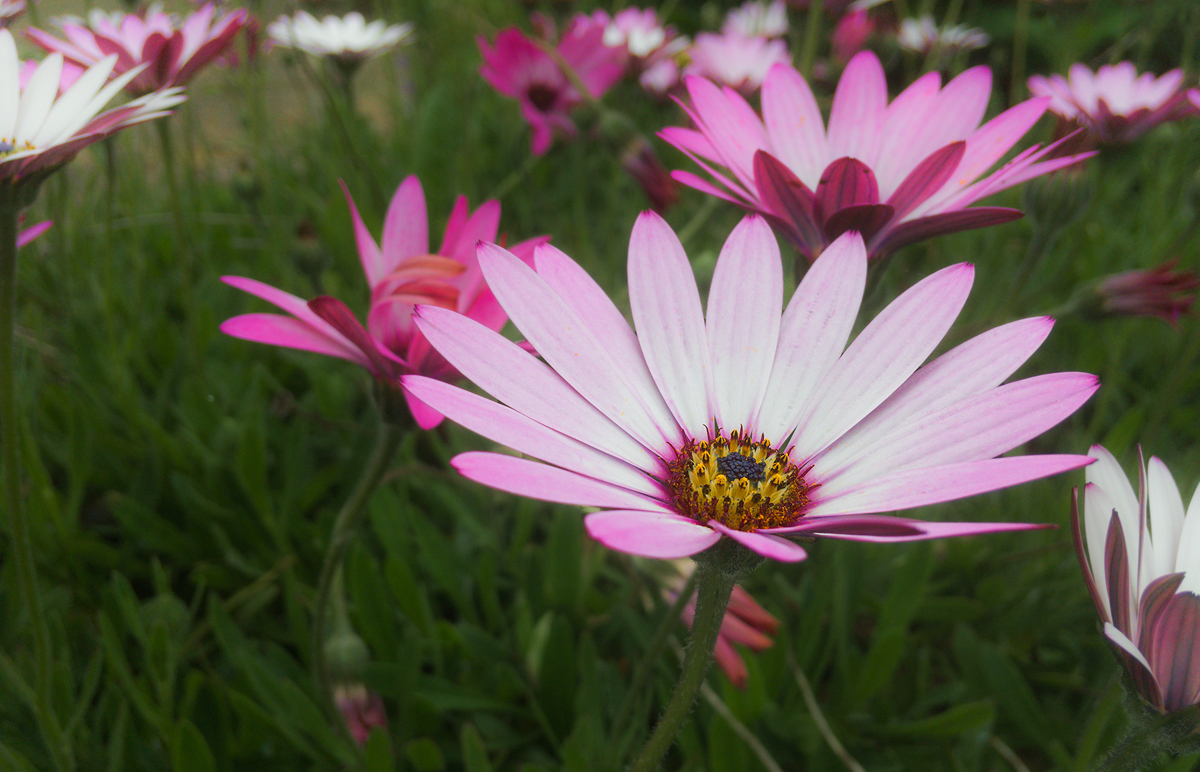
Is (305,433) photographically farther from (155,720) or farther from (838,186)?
(838,186)

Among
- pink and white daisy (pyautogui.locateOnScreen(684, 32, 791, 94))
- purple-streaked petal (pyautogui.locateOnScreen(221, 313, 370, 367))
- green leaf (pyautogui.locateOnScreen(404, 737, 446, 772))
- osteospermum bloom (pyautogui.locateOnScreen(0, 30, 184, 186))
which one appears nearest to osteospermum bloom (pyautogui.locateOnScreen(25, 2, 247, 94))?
osteospermum bloom (pyautogui.locateOnScreen(0, 30, 184, 186))

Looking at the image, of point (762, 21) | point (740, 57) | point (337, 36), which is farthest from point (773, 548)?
point (762, 21)

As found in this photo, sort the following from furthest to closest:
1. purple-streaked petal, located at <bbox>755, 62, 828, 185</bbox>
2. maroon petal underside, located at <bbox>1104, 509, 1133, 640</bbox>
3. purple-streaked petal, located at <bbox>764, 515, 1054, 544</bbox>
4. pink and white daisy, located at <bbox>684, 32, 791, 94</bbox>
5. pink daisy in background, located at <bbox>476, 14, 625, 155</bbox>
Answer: pink and white daisy, located at <bbox>684, 32, 791, 94</bbox>
pink daisy in background, located at <bbox>476, 14, 625, 155</bbox>
purple-streaked petal, located at <bbox>755, 62, 828, 185</bbox>
maroon petal underside, located at <bbox>1104, 509, 1133, 640</bbox>
purple-streaked petal, located at <bbox>764, 515, 1054, 544</bbox>

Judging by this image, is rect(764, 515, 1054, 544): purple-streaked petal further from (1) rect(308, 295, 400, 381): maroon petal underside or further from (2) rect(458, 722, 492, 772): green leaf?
(2) rect(458, 722, 492, 772): green leaf

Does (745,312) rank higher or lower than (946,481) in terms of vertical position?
higher

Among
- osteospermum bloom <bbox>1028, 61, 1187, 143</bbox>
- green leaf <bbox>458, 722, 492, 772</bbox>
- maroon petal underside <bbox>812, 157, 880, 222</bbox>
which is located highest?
osteospermum bloom <bbox>1028, 61, 1187, 143</bbox>

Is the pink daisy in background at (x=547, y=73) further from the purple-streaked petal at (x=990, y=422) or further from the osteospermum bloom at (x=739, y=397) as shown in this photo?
the purple-streaked petal at (x=990, y=422)

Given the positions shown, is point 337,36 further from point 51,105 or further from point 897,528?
point 897,528
